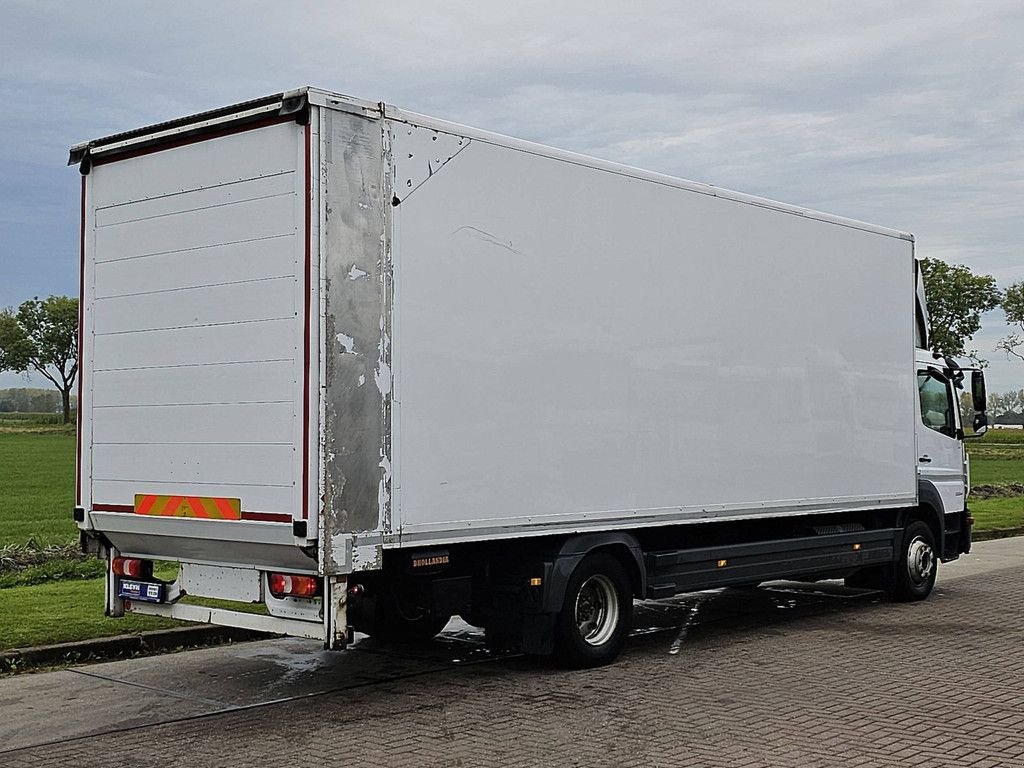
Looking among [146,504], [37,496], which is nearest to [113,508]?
[146,504]

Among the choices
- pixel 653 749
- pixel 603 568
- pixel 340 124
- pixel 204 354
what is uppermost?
pixel 340 124

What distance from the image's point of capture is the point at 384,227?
8.00 meters

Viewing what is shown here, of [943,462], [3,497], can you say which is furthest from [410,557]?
[3,497]

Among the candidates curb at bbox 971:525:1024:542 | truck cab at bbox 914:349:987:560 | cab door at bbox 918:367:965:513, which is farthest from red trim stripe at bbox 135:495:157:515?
curb at bbox 971:525:1024:542

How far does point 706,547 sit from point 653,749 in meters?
3.58

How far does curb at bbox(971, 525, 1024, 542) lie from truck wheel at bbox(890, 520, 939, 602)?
8.05 m

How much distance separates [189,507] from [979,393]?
8.70m

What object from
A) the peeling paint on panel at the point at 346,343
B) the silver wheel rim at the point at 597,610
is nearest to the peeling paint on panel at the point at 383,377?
the peeling paint on panel at the point at 346,343

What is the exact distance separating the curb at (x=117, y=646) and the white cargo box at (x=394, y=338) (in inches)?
49.2

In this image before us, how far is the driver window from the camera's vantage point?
13.5 meters

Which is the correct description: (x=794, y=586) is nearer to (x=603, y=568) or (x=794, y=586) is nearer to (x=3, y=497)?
(x=603, y=568)

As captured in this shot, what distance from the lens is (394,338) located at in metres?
8.04

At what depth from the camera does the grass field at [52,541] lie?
10.4 metres

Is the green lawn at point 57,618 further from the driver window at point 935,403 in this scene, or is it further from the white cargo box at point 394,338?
the driver window at point 935,403
